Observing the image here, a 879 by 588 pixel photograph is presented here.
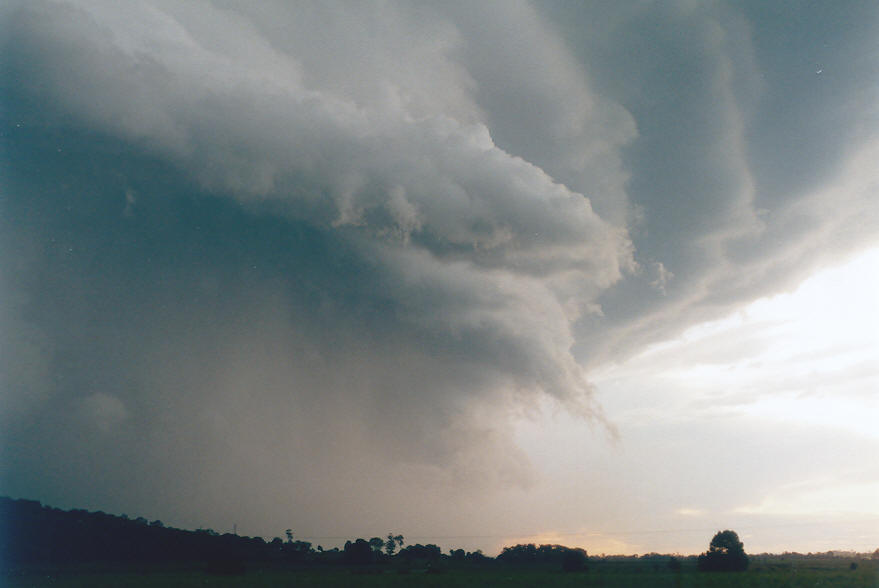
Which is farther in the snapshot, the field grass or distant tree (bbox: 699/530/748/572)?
distant tree (bbox: 699/530/748/572)

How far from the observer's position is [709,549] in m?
129

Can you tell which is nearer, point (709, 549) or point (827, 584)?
point (827, 584)

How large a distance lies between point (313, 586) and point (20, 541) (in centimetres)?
14701

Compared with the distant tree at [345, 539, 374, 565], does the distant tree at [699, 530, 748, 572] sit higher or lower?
higher

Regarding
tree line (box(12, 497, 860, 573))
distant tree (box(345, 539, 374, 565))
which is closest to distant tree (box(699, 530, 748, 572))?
tree line (box(12, 497, 860, 573))

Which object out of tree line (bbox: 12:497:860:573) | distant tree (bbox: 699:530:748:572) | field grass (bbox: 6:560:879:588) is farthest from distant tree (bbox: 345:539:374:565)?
distant tree (bbox: 699:530:748:572)

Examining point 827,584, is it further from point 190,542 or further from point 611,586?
point 190,542

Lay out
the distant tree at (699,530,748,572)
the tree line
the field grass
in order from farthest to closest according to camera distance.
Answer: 1. the tree line
2. the distant tree at (699,530,748,572)
3. the field grass

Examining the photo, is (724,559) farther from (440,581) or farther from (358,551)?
(358,551)

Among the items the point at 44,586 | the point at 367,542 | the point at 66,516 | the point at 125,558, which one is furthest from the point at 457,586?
the point at 66,516

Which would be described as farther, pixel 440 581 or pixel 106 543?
pixel 106 543

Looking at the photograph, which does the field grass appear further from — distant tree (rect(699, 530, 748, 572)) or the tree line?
the tree line

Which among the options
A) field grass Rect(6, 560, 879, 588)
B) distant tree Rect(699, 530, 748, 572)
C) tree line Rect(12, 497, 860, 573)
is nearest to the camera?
field grass Rect(6, 560, 879, 588)

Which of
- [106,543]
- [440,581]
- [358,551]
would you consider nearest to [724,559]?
[440,581]
